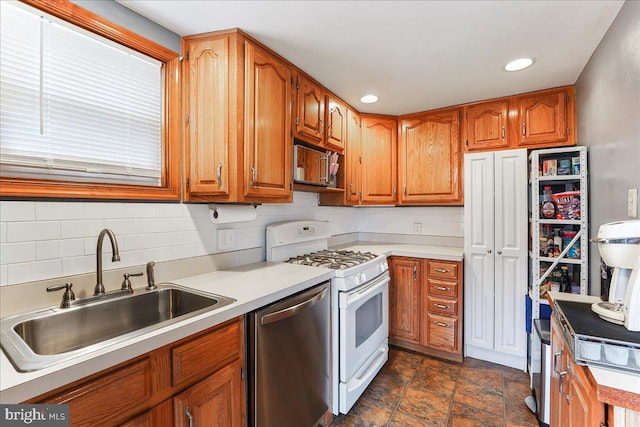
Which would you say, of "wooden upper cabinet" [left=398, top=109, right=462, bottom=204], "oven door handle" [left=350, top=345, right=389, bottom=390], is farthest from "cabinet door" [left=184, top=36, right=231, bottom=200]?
"wooden upper cabinet" [left=398, top=109, right=462, bottom=204]

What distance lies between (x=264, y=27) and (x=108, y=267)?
1.42 meters

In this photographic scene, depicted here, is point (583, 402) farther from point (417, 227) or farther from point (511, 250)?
point (417, 227)

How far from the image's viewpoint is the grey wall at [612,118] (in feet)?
4.32

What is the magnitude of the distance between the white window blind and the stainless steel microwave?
2.81ft

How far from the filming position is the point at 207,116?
5.38 ft

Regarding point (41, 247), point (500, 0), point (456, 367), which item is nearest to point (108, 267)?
point (41, 247)

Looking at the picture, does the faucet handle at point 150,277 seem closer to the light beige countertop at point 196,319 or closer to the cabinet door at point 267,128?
the light beige countertop at point 196,319

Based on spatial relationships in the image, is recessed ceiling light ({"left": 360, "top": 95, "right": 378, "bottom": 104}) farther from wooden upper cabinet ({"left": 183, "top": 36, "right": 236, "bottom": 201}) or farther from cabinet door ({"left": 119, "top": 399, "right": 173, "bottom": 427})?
cabinet door ({"left": 119, "top": 399, "right": 173, "bottom": 427})

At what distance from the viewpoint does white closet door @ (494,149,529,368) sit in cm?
234

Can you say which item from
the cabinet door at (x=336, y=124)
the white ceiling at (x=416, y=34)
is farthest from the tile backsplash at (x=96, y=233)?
the white ceiling at (x=416, y=34)

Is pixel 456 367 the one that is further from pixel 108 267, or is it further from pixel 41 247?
pixel 41 247

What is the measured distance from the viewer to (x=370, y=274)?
2178mm

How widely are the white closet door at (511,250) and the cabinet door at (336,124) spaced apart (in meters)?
1.27
